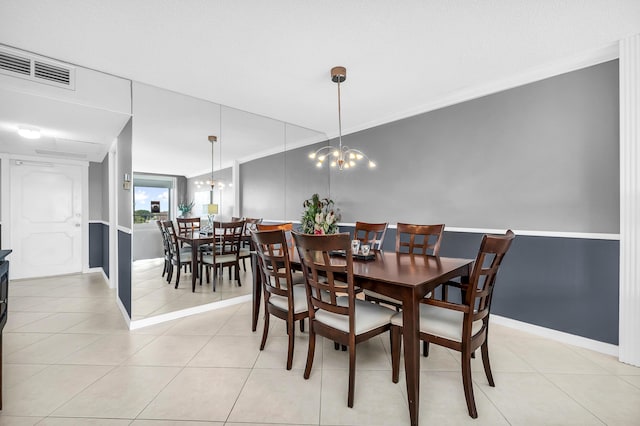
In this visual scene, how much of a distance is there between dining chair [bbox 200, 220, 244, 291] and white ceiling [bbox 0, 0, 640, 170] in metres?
1.57

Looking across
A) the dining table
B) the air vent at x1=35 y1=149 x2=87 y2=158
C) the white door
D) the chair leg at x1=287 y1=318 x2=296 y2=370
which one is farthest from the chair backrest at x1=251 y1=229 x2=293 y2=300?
the white door

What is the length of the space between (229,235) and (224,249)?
186 millimetres

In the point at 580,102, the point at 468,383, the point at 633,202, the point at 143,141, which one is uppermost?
the point at 580,102

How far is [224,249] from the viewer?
3461 millimetres

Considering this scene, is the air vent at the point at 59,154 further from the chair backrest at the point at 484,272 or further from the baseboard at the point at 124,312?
the chair backrest at the point at 484,272

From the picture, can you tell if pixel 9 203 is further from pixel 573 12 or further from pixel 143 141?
pixel 573 12

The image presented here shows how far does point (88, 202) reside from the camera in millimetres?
5141

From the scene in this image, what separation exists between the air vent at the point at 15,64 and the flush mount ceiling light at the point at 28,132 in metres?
1.39

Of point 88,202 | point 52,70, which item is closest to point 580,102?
point 52,70

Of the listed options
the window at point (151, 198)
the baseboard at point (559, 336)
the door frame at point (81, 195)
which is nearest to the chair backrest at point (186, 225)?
the window at point (151, 198)

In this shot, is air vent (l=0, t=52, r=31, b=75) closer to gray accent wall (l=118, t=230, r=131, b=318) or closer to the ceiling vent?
the ceiling vent

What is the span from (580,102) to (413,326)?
8.46 feet

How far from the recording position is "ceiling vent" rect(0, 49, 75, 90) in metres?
2.29

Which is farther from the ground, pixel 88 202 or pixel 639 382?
pixel 88 202
